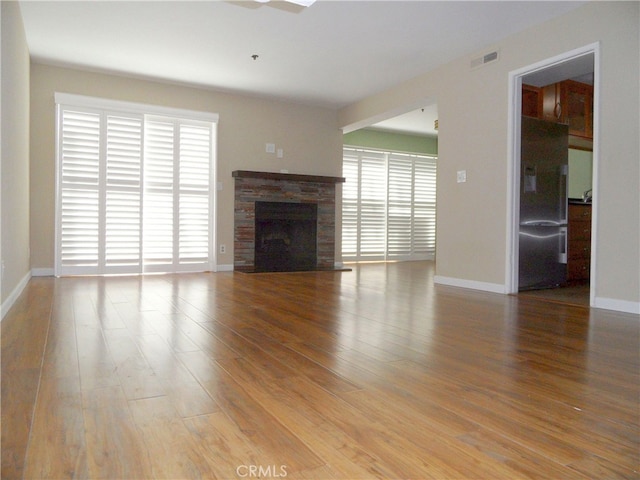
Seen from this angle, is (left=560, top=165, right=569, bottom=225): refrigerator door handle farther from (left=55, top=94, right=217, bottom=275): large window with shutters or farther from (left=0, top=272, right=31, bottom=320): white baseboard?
(left=0, top=272, right=31, bottom=320): white baseboard

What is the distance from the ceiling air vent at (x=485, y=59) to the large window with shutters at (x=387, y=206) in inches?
137

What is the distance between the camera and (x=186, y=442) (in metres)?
1.18

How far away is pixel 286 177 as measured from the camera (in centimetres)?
628

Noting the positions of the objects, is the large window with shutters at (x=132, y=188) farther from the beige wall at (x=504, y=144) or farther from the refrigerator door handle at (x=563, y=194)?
the refrigerator door handle at (x=563, y=194)

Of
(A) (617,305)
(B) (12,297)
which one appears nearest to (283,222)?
(B) (12,297)

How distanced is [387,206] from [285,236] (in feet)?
8.40

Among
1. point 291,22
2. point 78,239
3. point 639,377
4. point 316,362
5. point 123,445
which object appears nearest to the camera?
point 123,445

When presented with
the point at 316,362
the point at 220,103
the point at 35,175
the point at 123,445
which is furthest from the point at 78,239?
the point at 123,445

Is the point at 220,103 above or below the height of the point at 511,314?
above

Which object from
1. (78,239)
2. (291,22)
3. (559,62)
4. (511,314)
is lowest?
(511,314)

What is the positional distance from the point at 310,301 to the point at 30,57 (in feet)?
13.5

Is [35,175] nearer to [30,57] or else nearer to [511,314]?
[30,57]

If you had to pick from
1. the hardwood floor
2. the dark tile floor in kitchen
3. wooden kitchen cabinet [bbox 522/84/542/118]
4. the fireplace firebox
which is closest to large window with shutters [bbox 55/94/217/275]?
the fireplace firebox

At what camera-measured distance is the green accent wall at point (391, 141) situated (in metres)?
8.01
